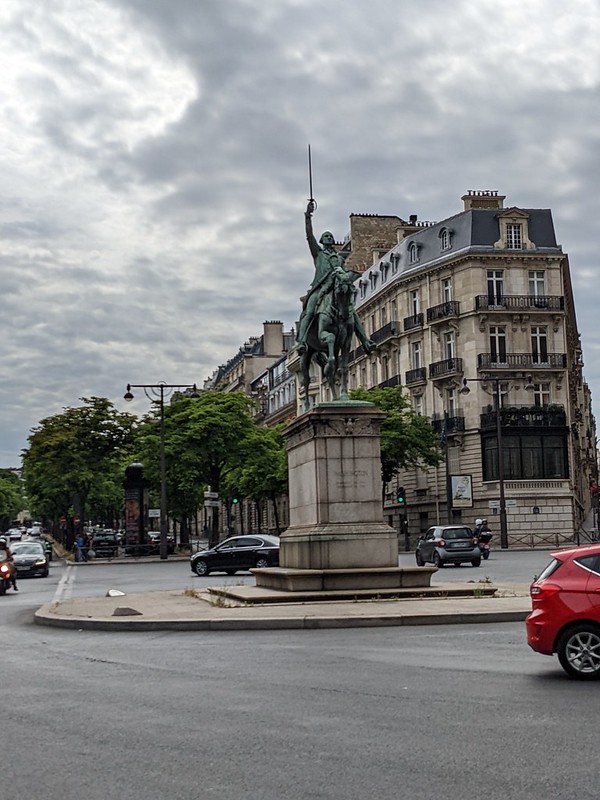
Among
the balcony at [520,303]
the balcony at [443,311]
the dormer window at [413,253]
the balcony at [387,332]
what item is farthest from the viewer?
the balcony at [387,332]

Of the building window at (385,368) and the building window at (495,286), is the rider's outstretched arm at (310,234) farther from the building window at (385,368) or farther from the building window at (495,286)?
the building window at (385,368)

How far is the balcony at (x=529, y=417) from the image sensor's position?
66.6m

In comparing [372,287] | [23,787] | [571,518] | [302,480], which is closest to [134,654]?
[23,787]

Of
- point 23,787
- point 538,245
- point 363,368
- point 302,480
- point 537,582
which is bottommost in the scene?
point 23,787

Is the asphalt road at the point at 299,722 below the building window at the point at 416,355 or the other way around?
below

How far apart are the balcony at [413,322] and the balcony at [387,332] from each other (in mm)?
1036

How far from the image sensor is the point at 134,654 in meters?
13.8

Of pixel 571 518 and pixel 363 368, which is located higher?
pixel 363 368

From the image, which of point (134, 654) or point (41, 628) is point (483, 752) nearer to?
point (134, 654)

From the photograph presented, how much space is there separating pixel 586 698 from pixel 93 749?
443 centimetres

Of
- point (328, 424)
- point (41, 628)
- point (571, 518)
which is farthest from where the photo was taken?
point (571, 518)

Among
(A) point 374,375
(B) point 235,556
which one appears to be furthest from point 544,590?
(A) point 374,375

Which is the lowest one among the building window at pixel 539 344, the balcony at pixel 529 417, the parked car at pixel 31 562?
the parked car at pixel 31 562

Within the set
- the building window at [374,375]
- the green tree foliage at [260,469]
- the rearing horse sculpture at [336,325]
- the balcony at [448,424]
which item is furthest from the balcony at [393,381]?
the rearing horse sculpture at [336,325]
